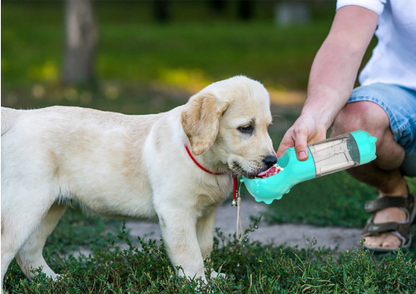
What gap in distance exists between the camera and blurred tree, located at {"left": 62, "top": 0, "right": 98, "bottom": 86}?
974 cm

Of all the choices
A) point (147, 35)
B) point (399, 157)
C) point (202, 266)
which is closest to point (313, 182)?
point (399, 157)

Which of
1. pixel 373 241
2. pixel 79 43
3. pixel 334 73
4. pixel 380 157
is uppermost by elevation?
pixel 334 73

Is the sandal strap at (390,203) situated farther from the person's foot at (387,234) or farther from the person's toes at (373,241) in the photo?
the person's toes at (373,241)

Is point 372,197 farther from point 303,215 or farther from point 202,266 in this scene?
point 202,266

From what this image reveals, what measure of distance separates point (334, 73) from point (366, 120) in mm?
365

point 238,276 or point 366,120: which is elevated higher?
point 366,120

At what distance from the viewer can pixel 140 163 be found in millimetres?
2947

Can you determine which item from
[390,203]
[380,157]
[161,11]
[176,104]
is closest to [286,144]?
[380,157]

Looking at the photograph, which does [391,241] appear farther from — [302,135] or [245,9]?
[245,9]

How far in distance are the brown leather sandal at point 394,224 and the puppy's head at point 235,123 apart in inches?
51.6

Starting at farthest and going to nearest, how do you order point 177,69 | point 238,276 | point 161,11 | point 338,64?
1. point 161,11
2. point 177,69
3. point 338,64
4. point 238,276

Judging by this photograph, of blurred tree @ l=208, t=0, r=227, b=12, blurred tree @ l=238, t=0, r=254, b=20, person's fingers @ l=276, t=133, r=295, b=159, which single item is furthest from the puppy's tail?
blurred tree @ l=208, t=0, r=227, b=12

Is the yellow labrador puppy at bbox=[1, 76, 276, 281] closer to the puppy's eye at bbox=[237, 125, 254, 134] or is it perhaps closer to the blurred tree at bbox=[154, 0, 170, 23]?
the puppy's eye at bbox=[237, 125, 254, 134]

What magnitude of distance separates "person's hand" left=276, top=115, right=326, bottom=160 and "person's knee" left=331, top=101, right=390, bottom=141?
0.41m
